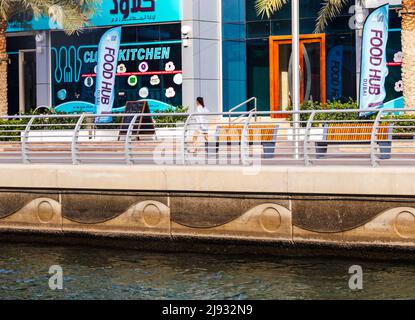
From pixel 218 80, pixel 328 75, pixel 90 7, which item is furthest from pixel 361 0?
pixel 90 7

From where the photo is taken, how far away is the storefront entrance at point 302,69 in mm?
36531

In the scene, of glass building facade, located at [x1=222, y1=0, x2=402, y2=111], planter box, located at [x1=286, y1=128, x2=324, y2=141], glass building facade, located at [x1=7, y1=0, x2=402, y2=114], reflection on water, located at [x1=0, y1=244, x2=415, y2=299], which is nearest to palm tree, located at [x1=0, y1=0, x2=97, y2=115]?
glass building facade, located at [x1=7, y1=0, x2=402, y2=114]

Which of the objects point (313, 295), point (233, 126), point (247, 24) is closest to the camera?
point (313, 295)

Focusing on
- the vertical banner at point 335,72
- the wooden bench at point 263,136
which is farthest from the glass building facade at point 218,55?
the wooden bench at point 263,136

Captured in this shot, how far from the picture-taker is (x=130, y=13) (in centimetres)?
3816

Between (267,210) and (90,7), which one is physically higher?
(90,7)

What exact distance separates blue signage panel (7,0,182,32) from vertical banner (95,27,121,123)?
1471 millimetres

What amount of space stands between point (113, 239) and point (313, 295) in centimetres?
570

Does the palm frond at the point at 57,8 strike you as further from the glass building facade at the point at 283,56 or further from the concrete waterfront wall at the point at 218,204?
the concrete waterfront wall at the point at 218,204

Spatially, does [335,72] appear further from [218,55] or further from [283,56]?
[218,55]

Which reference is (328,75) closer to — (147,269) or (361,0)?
(361,0)

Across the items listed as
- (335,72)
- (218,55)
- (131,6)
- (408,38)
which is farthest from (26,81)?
(408,38)

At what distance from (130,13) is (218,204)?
779 inches
